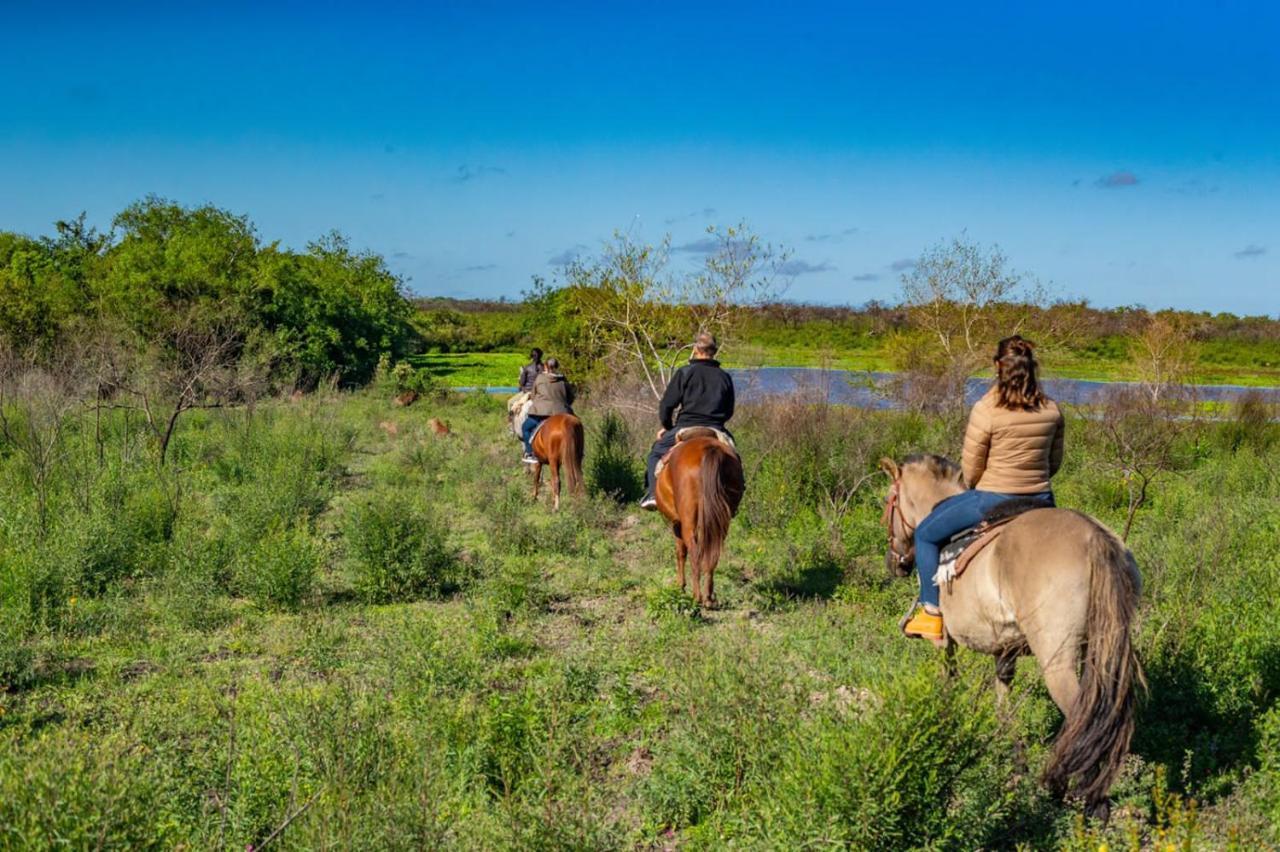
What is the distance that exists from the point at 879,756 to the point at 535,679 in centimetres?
322

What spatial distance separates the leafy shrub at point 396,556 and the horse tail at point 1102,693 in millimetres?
6130

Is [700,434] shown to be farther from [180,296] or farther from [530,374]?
[180,296]

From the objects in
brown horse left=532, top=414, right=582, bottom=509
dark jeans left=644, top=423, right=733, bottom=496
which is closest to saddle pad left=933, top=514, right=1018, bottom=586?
dark jeans left=644, top=423, right=733, bottom=496

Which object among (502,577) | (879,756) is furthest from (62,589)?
(879,756)

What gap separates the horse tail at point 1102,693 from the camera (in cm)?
437

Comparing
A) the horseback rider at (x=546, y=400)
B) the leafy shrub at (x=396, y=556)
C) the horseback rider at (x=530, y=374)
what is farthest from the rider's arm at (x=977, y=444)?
the horseback rider at (x=530, y=374)

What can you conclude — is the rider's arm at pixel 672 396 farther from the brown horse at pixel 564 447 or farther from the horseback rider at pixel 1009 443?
the horseback rider at pixel 1009 443

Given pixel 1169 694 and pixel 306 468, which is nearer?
pixel 1169 694

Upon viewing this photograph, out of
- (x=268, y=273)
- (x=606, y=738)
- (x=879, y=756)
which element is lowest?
(x=606, y=738)

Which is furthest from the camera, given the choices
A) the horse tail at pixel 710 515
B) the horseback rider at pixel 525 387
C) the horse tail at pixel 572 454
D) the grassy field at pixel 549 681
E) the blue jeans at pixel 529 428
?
the horseback rider at pixel 525 387

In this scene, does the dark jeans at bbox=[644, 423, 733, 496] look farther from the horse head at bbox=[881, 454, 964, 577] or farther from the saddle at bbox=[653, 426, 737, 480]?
the horse head at bbox=[881, 454, 964, 577]

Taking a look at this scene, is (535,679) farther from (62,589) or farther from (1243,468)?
(1243,468)

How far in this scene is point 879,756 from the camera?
3859 mm

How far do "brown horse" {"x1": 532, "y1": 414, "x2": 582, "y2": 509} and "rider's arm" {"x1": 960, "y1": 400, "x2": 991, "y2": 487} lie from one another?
7.88 meters
